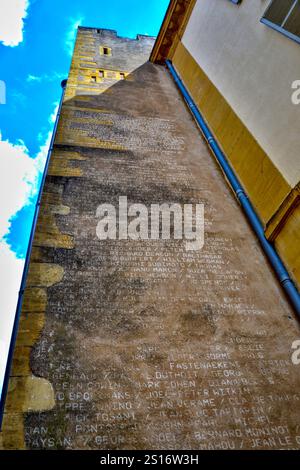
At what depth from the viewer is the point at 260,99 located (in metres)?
6.24

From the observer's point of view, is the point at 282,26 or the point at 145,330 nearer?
the point at 145,330

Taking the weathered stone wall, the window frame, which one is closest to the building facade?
the window frame

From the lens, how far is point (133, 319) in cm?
419

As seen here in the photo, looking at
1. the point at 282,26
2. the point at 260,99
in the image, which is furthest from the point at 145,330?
the point at 282,26

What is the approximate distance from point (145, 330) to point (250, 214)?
3119mm

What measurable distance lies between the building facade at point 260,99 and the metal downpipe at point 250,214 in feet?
0.36

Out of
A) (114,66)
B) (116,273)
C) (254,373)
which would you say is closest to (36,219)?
(116,273)

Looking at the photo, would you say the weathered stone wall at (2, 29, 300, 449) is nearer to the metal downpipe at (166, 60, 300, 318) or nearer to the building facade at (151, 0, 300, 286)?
the metal downpipe at (166, 60, 300, 318)

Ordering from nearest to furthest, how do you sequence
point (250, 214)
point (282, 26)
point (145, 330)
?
point (145, 330) < point (282, 26) < point (250, 214)

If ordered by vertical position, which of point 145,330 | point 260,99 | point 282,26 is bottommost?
point 145,330

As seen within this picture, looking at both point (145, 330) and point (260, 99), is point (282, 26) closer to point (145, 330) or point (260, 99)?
point (260, 99)

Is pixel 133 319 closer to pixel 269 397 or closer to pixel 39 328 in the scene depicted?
pixel 39 328

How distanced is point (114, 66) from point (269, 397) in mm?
10900

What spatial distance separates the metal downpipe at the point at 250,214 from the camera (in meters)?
4.80
